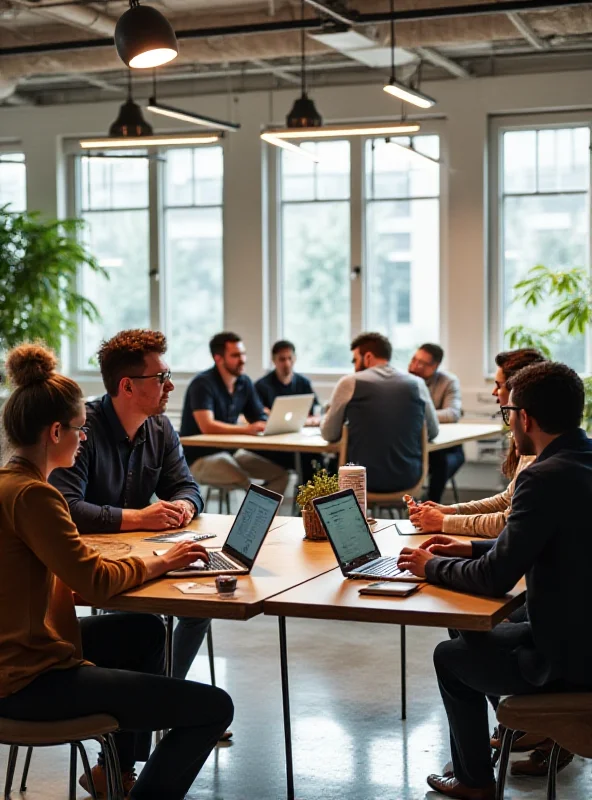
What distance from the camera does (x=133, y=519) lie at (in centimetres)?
361

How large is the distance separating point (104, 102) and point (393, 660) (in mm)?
7170

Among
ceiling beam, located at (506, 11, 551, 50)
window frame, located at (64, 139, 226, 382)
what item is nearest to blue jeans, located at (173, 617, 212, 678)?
ceiling beam, located at (506, 11, 551, 50)

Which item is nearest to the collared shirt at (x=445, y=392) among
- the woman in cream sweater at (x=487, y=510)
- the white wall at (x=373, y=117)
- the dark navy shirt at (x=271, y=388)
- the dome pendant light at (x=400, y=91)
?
the dark navy shirt at (x=271, y=388)

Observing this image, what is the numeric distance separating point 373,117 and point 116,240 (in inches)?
108

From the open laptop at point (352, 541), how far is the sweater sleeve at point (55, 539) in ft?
2.19

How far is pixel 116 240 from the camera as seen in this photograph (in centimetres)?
1078

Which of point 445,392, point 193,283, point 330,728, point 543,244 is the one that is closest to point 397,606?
point 330,728

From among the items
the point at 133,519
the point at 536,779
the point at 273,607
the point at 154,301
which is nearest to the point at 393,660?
the point at 536,779

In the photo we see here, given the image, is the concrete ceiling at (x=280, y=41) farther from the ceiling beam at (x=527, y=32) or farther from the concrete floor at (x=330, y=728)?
A: the concrete floor at (x=330, y=728)

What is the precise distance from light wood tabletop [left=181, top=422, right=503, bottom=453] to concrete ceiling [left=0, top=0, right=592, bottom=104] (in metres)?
2.56

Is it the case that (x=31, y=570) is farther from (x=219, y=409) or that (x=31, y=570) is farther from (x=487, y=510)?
(x=219, y=409)

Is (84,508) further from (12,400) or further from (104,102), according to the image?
(104,102)

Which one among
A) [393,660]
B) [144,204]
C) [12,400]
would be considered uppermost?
[144,204]

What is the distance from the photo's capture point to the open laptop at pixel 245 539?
305 cm
